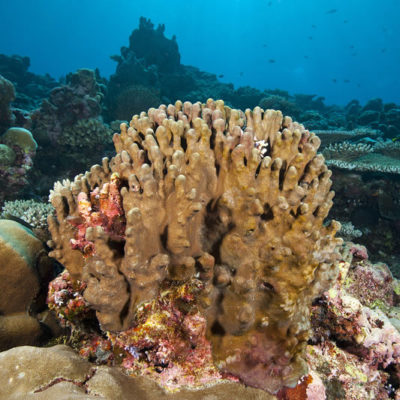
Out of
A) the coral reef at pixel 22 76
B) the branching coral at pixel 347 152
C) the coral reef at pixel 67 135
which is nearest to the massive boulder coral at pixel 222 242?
the branching coral at pixel 347 152

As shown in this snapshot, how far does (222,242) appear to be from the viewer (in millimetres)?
2109

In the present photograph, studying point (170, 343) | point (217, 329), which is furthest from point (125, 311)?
point (217, 329)

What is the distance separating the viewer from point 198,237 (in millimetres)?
2205

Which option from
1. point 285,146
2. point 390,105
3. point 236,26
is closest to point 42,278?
point 285,146

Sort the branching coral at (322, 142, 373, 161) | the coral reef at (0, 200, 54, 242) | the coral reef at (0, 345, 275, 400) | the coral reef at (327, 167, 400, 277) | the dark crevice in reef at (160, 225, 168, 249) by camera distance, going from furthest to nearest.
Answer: the branching coral at (322, 142, 373, 161)
the coral reef at (327, 167, 400, 277)
the coral reef at (0, 200, 54, 242)
the dark crevice in reef at (160, 225, 168, 249)
the coral reef at (0, 345, 275, 400)

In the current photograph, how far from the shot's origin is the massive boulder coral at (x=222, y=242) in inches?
73.1

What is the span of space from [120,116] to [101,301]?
14.0 m

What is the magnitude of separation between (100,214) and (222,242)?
3.59 feet

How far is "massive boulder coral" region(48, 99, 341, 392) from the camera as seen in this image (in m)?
1.86

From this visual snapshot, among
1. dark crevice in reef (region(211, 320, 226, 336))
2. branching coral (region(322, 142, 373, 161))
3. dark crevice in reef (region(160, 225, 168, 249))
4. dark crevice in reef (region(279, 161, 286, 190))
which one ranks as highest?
branching coral (region(322, 142, 373, 161))

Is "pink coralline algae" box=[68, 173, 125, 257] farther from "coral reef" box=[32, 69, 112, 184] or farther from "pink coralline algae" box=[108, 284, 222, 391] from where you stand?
"coral reef" box=[32, 69, 112, 184]

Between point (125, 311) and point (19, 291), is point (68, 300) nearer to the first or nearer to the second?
point (19, 291)

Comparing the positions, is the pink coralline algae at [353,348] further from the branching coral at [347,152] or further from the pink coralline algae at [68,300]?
the branching coral at [347,152]

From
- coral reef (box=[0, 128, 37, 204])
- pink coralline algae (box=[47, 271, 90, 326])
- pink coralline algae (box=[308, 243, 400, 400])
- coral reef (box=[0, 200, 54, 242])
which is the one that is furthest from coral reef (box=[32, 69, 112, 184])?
pink coralline algae (box=[308, 243, 400, 400])
